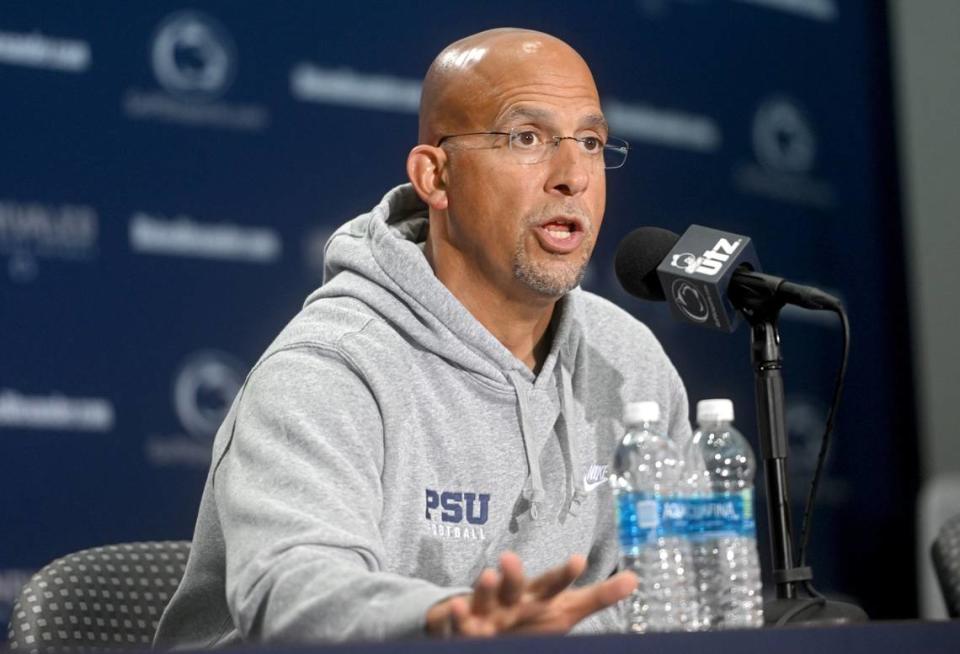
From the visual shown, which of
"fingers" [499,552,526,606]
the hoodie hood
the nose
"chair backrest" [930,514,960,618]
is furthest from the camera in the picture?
"chair backrest" [930,514,960,618]

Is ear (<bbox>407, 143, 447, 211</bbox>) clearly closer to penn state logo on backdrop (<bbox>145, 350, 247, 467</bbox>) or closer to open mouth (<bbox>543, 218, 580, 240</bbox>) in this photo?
open mouth (<bbox>543, 218, 580, 240</bbox>)

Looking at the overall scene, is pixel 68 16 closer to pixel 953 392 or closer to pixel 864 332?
pixel 864 332

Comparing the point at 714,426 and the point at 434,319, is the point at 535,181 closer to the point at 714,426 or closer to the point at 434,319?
the point at 434,319

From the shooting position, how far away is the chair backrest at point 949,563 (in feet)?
9.25

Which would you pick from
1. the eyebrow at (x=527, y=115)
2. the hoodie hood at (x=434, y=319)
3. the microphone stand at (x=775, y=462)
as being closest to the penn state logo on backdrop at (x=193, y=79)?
the hoodie hood at (x=434, y=319)

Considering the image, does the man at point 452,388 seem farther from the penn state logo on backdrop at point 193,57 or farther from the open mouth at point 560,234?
the penn state logo on backdrop at point 193,57

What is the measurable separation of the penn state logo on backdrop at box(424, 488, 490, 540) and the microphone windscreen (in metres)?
0.41

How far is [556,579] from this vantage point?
4.76 feet

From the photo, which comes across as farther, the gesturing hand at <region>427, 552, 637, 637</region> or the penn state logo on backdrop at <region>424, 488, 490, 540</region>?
the penn state logo on backdrop at <region>424, 488, 490, 540</region>

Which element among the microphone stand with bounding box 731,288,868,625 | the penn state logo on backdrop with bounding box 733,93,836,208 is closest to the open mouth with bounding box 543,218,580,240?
the microphone stand with bounding box 731,288,868,625

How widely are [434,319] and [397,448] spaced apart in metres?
0.25

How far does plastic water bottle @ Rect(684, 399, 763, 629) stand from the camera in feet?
5.90

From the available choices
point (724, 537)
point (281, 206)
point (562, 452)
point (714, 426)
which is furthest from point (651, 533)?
point (281, 206)

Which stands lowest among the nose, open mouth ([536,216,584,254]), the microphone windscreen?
the microphone windscreen
